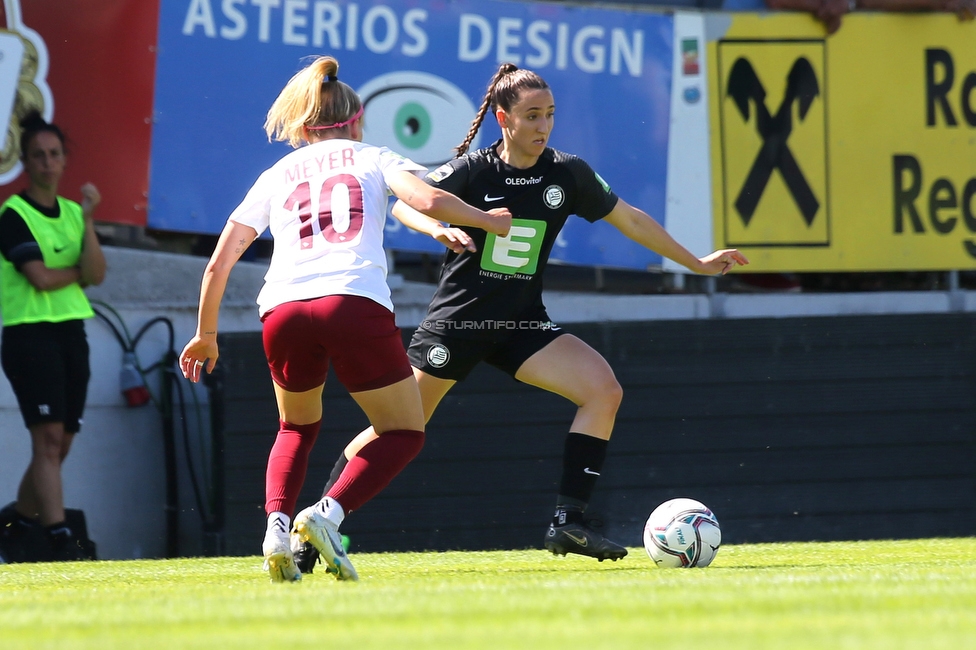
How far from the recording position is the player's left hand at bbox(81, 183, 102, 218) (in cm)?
744

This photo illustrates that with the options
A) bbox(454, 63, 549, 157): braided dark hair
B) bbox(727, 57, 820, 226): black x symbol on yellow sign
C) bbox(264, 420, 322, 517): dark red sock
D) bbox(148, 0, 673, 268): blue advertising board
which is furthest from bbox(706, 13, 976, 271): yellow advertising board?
bbox(264, 420, 322, 517): dark red sock

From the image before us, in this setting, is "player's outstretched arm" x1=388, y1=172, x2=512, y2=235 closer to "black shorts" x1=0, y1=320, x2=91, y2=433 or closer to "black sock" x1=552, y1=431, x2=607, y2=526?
"black sock" x1=552, y1=431, x2=607, y2=526

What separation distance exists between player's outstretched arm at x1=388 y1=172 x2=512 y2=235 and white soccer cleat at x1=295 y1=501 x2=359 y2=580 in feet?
3.27

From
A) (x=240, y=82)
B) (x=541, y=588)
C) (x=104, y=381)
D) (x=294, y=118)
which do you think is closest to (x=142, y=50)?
(x=240, y=82)

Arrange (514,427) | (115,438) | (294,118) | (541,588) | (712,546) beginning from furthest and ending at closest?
(115,438) → (514,427) → (712,546) → (294,118) → (541,588)

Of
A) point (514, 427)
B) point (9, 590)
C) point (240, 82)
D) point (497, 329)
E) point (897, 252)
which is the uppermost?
point (240, 82)

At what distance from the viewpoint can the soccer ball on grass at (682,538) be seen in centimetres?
501

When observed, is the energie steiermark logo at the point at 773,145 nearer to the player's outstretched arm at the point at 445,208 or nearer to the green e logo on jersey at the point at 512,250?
the green e logo on jersey at the point at 512,250

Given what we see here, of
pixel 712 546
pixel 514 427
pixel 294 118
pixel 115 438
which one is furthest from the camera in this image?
pixel 115 438

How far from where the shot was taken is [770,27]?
26.8ft

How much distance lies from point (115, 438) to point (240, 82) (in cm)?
221

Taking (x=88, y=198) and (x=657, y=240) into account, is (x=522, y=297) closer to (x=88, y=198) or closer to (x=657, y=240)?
(x=657, y=240)

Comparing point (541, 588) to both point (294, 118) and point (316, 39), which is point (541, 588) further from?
point (316, 39)

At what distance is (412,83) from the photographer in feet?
26.0
